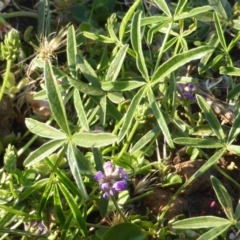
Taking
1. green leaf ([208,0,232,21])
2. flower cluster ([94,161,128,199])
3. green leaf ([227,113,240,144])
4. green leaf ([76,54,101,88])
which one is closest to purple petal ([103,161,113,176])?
flower cluster ([94,161,128,199])

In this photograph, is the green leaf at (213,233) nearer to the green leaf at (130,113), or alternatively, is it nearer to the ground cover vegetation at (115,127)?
the ground cover vegetation at (115,127)

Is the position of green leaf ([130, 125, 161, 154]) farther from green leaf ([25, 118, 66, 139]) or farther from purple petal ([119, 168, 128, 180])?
green leaf ([25, 118, 66, 139])

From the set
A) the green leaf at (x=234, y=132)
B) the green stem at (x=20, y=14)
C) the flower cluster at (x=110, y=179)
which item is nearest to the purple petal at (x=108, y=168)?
the flower cluster at (x=110, y=179)

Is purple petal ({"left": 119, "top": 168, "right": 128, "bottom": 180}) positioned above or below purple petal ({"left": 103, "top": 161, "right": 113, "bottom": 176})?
below

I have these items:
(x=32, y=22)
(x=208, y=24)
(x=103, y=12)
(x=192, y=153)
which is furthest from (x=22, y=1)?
(x=192, y=153)

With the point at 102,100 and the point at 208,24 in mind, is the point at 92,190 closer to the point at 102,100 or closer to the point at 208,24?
the point at 102,100

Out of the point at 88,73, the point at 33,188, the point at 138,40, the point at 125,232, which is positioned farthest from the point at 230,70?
the point at 33,188

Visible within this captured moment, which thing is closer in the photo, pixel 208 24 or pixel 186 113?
pixel 186 113

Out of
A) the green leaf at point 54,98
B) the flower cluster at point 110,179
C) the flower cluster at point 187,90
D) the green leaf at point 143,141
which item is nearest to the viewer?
the green leaf at point 54,98
